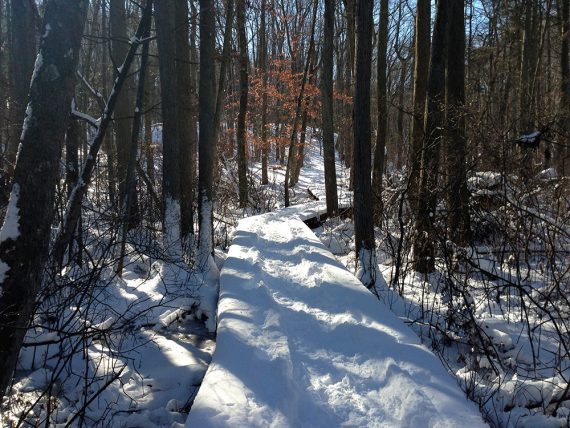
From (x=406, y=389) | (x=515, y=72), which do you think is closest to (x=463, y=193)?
(x=406, y=389)

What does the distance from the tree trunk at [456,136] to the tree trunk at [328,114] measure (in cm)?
441

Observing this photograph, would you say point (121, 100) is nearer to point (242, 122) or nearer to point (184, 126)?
point (184, 126)

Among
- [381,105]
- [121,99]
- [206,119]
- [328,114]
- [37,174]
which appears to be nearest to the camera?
[37,174]

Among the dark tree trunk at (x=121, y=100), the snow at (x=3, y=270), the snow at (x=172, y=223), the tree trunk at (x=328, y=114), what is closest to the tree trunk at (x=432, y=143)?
the snow at (x=172, y=223)

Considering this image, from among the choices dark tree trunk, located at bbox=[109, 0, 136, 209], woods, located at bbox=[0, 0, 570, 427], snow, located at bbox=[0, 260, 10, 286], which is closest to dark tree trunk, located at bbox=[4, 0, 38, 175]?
woods, located at bbox=[0, 0, 570, 427]

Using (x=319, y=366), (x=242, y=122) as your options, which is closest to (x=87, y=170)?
(x=319, y=366)

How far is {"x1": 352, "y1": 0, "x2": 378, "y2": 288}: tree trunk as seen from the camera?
21.5ft

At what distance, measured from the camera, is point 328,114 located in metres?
12.2

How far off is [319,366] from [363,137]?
3.92 m

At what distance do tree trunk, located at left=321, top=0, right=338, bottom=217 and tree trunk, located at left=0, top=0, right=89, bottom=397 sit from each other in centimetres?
894

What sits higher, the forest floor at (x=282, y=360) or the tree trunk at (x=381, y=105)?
the tree trunk at (x=381, y=105)

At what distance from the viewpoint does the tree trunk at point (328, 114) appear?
11836 mm

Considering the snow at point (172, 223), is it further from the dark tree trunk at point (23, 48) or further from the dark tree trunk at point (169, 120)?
the dark tree trunk at point (23, 48)

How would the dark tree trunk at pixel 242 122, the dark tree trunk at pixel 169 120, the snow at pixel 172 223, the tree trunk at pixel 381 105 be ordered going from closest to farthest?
the snow at pixel 172 223 < the dark tree trunk at pixel 169 120 < the tree trunk at pixel 381 105 < the dark tree trunk at pixel 242 122
